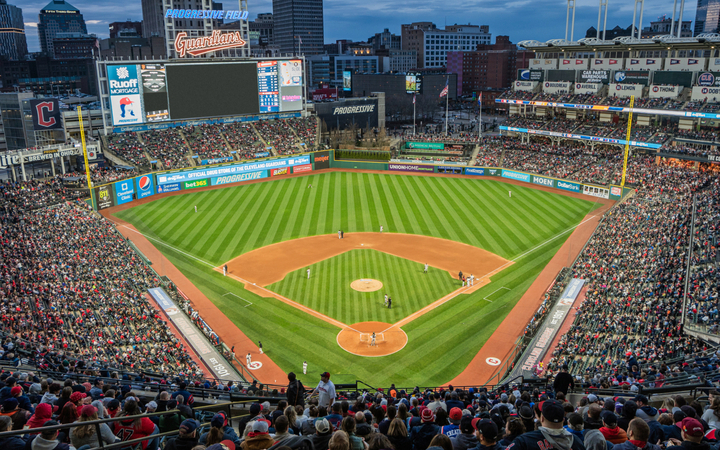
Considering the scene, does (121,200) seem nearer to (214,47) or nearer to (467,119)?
(214,47)

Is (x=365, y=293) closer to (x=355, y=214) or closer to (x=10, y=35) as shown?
(x=355, y=214)

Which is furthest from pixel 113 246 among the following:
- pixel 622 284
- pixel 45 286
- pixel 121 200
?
pixel 622 284

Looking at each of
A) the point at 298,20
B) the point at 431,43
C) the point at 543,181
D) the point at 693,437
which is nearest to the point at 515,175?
the point at 543,181

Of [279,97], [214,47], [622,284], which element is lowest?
[622,284]

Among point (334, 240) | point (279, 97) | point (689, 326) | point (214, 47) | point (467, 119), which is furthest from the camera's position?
point (467, 119)

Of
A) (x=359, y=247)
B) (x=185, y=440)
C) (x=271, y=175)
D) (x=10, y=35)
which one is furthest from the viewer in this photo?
(x=10, y=35)

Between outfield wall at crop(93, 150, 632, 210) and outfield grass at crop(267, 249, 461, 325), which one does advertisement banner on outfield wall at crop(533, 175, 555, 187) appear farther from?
outfield grass at crop(267, 249, 461, 325)

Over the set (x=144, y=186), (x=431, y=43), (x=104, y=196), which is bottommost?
(x=104, y=196)
